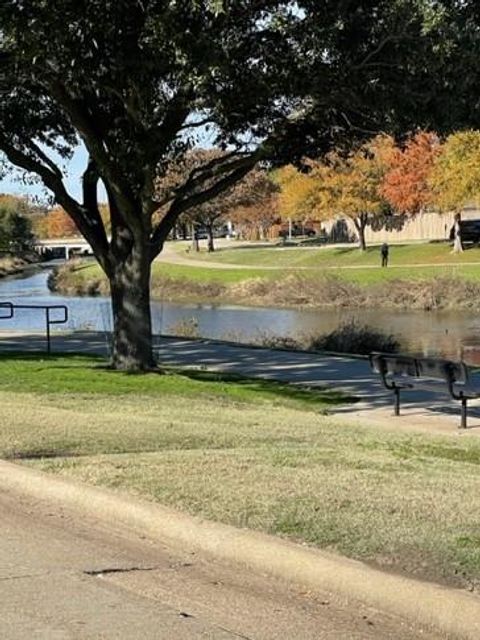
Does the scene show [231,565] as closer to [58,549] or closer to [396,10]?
[58,549]

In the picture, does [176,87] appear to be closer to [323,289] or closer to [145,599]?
[145,599]

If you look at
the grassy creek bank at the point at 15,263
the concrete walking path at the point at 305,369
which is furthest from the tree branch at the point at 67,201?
the grassy creek bank at the point at 15,263

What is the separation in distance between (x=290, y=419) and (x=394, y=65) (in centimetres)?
474

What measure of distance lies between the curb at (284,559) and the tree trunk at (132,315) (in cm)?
962

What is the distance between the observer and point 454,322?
38.4 meters

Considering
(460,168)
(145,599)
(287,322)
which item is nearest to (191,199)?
(145,599)

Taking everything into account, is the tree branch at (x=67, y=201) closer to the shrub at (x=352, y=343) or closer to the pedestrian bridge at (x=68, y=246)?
the shrub at (x=352, y=343)

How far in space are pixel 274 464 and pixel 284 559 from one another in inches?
101

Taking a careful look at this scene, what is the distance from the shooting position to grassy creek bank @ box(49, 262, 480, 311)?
4594 cm

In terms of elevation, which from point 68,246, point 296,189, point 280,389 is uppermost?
point 296,189

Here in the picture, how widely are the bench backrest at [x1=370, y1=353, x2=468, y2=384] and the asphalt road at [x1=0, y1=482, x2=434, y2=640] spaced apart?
698cm

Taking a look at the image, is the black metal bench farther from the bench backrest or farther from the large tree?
the large tree

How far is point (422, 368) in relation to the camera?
13180mm

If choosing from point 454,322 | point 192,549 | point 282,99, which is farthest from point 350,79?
point 454,322
